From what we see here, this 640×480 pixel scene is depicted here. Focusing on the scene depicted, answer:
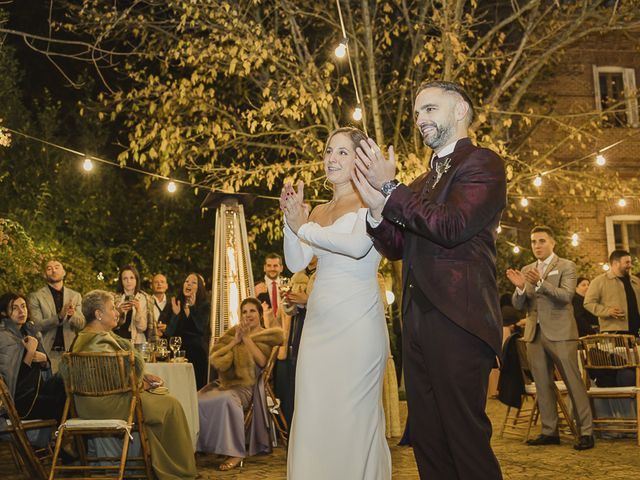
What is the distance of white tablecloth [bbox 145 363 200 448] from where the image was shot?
252 inches

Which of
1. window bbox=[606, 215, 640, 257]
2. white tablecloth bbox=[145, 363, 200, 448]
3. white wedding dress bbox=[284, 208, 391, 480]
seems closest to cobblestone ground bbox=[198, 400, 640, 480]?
white tablecloth bbox=[145, 363, 200, 448]

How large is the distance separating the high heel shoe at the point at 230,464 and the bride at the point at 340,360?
2.88 m

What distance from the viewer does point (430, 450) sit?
2.73m

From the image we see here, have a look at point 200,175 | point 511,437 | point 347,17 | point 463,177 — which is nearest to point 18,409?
point 511,437

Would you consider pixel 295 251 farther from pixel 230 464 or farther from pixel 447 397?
pixel 230 464

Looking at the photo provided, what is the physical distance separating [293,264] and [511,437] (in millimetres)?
4695

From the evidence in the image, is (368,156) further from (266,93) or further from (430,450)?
(266,93)

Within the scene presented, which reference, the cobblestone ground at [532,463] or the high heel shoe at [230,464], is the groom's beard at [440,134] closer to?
the cobblestone ground at [532,463]

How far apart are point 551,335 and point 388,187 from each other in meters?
4.88

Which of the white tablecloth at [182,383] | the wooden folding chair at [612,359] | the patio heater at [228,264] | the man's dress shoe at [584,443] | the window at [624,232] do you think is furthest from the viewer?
the window at [624,232]

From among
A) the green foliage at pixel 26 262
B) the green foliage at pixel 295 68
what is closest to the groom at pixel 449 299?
the green foliage at pixel 295 68

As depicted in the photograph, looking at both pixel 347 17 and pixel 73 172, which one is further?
pixel 73 172

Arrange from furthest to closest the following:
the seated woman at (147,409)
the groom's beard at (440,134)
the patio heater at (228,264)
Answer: the patio heater at (228,264), the seated woman at (147,409), the groom's beard at (440,134)

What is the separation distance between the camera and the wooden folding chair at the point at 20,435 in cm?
581
